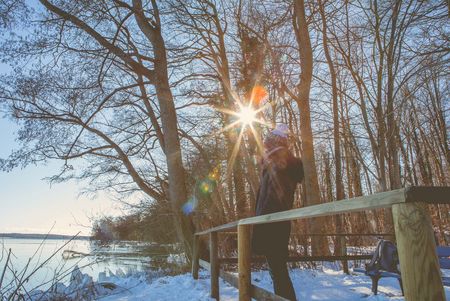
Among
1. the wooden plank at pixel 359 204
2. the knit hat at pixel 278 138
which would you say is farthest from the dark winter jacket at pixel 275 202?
the wooden plank at pixel 359 204

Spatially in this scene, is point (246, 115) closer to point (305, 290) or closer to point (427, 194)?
point (305, 290)

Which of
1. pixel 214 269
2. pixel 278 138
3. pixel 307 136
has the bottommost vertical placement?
pixel 214 269

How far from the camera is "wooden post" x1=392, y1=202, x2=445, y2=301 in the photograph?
1.00 meters

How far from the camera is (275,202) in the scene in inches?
149

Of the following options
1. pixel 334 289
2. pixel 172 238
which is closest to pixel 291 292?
pixel 334 289

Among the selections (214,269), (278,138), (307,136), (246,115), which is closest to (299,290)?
(214,269)

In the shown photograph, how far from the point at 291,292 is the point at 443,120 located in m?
19.0

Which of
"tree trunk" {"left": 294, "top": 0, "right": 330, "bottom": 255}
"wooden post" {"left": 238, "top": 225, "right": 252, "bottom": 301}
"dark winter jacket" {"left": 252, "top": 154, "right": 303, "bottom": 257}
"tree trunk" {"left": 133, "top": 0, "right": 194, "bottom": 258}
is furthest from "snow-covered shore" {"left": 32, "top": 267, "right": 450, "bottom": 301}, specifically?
"wooden post" {"left": 238, "top": 225, "right": 252, "bottom": 301}

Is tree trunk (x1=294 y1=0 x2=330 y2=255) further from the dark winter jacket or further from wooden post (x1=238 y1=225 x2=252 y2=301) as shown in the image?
wooden post (x1=238 y1=225 x2=252 y2=301)

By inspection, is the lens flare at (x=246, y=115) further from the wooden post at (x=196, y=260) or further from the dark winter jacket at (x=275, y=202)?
the dark winter jacket at (x=275, y=202)

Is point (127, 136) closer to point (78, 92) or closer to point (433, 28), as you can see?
point (78, 92)

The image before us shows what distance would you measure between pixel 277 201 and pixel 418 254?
275 cm

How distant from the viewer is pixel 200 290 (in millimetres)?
5555

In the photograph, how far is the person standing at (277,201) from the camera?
359 centimetres
